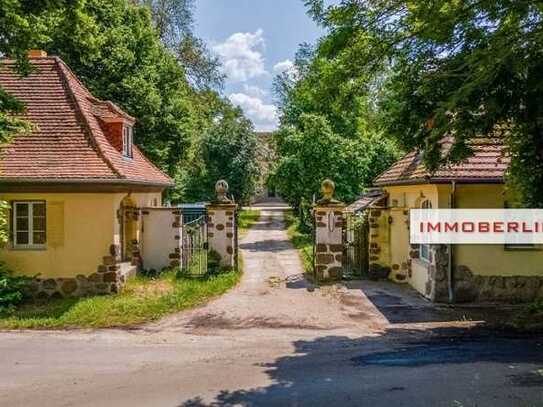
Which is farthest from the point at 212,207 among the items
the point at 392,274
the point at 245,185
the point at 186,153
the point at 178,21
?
the point at 178,21

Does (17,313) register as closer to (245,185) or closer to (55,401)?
(55,401)

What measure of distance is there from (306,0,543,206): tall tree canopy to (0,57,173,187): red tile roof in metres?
7.41

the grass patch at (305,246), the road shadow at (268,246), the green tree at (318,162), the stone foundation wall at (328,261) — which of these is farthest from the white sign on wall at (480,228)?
the green tree at (318,162)

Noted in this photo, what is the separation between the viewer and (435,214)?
13578 millimetres

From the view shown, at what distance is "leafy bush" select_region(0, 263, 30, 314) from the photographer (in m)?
13.2

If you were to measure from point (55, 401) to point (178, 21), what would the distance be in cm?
3198

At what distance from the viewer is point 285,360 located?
9.16 m

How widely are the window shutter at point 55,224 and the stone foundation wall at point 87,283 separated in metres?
1.00

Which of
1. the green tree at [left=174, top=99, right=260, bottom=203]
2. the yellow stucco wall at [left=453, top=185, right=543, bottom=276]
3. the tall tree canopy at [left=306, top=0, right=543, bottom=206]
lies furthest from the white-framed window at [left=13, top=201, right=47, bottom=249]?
the green tree at [left=174, top=99, right=260, bottom=203]

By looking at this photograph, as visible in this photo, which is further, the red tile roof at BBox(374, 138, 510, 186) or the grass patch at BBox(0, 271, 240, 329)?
the red tile roof at BBox(374, 138, 510, 186)

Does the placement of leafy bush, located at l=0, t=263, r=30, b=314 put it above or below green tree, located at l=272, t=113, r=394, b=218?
below

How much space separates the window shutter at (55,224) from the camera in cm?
1419

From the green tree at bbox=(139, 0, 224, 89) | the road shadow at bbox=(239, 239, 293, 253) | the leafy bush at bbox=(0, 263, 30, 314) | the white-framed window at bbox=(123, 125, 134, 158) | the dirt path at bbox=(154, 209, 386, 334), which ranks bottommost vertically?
the dirt path at bbox=(154, 209, 386, 334)

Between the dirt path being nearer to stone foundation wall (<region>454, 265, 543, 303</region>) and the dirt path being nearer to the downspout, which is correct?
the downspout
